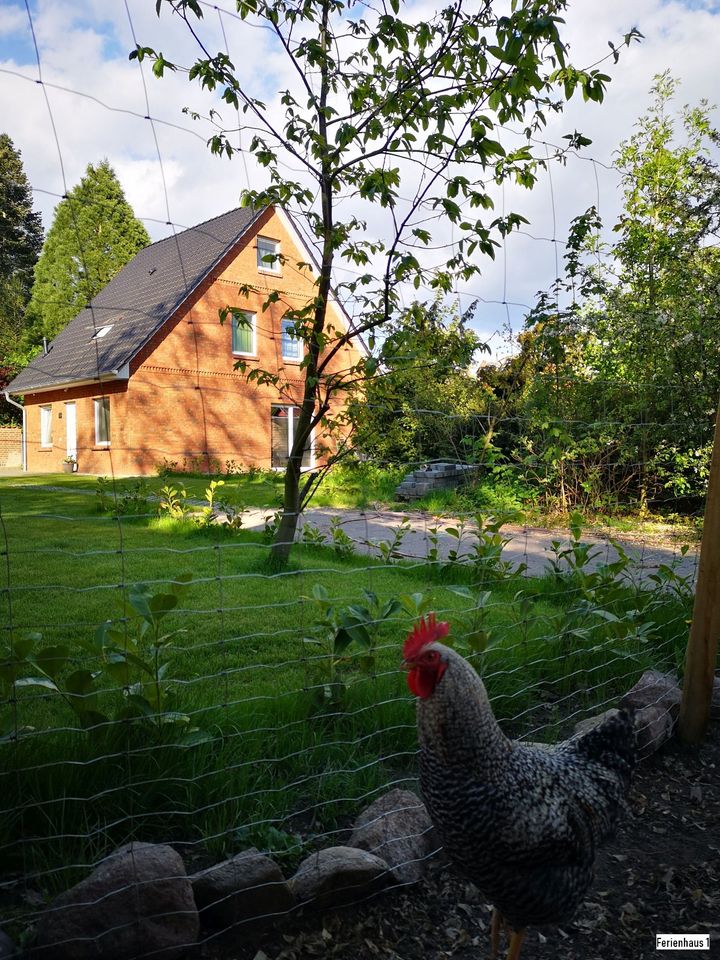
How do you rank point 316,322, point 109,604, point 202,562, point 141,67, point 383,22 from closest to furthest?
point 141,67 → point 383,22 → point 316,322 → point 109,604 → point 202,562

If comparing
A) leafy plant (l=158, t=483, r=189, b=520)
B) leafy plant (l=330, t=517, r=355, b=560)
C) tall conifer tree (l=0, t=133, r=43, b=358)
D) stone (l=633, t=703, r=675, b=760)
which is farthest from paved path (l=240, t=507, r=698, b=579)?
tall conifer tree (l=0, t=133, r=43, b=358)

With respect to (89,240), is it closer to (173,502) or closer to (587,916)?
(587,916)

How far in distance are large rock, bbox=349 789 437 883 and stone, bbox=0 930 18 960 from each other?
1.02 meters

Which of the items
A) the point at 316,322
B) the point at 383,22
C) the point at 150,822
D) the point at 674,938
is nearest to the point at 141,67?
the point at 383,22

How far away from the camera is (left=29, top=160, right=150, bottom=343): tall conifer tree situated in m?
2.64

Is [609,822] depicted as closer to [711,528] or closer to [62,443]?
[711,528]

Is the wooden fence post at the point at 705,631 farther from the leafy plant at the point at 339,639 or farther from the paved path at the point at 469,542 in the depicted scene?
the paved path at the point at 469,542

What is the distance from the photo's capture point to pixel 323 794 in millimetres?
2312

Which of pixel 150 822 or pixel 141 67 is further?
pixel 141 67

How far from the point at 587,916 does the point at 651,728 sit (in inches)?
46.4

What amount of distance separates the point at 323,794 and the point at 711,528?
229cm

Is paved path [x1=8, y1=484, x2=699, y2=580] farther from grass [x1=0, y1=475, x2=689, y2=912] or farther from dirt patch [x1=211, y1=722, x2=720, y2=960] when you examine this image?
dirt patch [x1=211, y1=722, x2=720, y2=960]

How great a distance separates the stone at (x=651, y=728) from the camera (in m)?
2.99

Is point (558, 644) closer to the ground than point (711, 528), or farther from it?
closer to the ground
